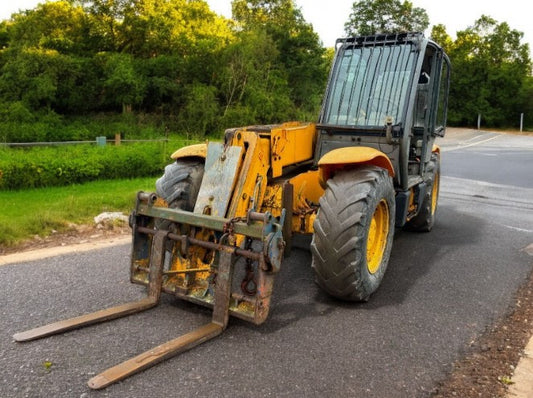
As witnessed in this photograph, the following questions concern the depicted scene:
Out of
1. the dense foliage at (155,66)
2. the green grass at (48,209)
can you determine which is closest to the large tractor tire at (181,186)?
the green grass at (48,209)

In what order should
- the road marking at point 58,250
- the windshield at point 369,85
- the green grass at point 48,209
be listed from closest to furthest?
the windshield at point 369,85, the road marking at point 58,250, the green grass at point 48,209

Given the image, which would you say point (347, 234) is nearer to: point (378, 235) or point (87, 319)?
point (378, 235)

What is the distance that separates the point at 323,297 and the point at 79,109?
30551 mm

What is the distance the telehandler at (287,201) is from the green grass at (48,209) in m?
2.95

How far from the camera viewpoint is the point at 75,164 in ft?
45.9

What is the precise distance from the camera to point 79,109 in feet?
104

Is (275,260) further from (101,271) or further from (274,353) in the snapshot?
(101,271)

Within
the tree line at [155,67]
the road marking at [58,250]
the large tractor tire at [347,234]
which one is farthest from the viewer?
the tree line at [155,67]

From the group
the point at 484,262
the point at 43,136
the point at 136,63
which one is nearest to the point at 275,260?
the point at 484,262

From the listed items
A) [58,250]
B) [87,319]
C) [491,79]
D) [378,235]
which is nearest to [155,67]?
[58,250]

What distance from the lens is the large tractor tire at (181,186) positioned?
499cm

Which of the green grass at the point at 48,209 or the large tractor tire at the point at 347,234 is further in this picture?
the green grass at the point at 48,209

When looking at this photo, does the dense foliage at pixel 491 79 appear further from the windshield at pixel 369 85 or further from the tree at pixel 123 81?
the windshield at pixel 369 85

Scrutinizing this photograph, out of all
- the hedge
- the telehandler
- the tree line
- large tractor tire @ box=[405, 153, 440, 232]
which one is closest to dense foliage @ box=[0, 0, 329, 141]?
the tree line
